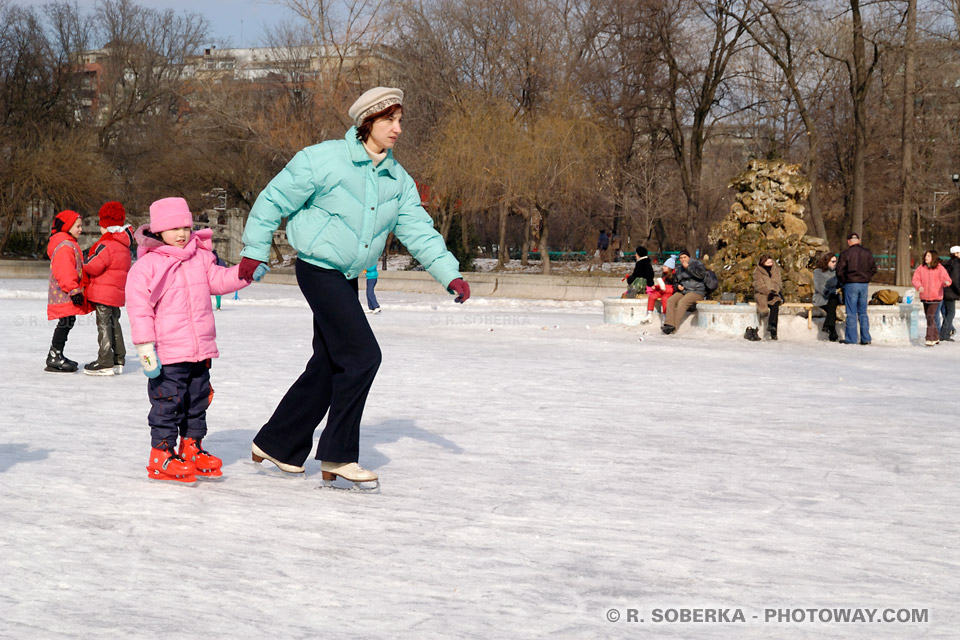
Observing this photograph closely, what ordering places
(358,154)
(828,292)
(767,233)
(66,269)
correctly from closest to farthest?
(358,154), (66,269), (828,292), (767,233)

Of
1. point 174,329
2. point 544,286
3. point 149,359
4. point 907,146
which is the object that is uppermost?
point 907,146

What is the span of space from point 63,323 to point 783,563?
814cm

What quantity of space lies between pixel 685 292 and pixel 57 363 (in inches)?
392

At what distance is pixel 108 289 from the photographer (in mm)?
10312

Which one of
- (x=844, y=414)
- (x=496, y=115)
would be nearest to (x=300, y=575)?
(x=844, y=414)

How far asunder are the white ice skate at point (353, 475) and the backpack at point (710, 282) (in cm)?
1260

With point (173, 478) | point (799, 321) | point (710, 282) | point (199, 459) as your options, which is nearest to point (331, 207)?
point (199, 459)

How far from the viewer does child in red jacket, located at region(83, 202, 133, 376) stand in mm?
10125

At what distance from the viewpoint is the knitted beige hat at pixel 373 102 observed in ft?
17.0

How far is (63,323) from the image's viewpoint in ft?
34.6

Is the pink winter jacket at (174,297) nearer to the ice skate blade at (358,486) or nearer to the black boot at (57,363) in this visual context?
the ice skate blade at (358,486)

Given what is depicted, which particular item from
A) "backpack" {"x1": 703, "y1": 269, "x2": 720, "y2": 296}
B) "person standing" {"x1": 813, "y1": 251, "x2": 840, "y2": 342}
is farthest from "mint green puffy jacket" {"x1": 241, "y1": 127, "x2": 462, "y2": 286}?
"backpack" {"x1": 703, "y1": 269, "x2": 720, "y2": 296}

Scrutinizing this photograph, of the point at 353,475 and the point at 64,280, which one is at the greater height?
the point at 64,280

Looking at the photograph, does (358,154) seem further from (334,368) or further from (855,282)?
(855,282)
